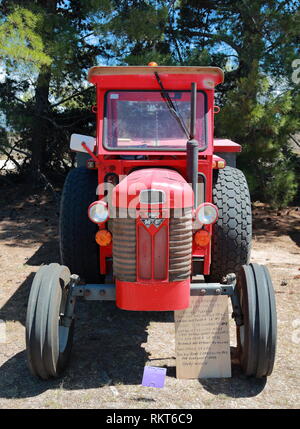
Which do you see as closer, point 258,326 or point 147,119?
point 258,326

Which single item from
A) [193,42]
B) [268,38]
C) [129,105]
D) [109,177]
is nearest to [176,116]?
[129,105]

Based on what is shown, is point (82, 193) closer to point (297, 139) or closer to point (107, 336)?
point (107, 336)

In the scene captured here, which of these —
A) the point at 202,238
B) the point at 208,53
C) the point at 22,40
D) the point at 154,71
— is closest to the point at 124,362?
the point at 202,238

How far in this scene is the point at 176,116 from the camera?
3725mm

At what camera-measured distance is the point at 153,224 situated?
2.99 m

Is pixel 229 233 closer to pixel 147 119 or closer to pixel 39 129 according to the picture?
pixel 147 119

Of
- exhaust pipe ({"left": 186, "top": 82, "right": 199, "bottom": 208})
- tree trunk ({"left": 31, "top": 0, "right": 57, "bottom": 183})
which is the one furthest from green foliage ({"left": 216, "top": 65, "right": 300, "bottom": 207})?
exhaust pipe ({"left": 186, "top": 82, "right": 199, "bottom": 208})

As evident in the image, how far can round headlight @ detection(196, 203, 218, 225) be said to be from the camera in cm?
335

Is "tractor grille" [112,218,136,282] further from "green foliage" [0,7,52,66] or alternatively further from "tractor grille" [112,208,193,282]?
"green foliage" [0,7,52,66]

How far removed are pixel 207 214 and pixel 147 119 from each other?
978 mm

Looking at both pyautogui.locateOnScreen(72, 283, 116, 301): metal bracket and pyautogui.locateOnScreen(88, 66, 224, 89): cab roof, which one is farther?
pyautogui.locateOnScreen(88, 66, 224, 89): cab roof

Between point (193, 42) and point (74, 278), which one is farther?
point (193, 42)

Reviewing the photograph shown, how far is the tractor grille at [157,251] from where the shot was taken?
304 centimetres

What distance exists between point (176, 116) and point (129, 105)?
0.40 meters
